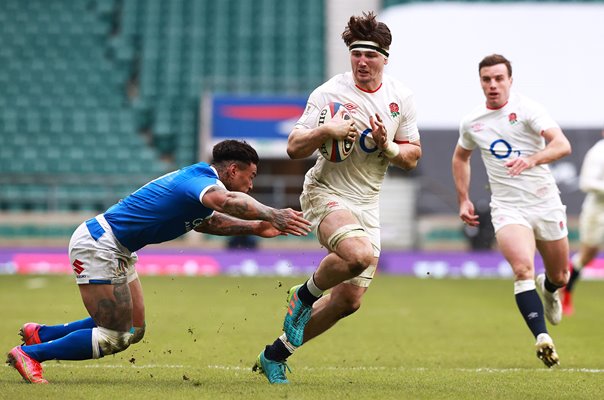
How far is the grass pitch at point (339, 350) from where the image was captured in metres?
7.65

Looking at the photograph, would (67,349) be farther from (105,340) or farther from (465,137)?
(465,137)

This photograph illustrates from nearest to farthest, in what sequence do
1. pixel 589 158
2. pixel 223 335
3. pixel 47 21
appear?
1. pixel 223 335
2. pixel 589 158
3. pixel 47 21

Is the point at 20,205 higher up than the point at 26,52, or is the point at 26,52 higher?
the point at 26,52

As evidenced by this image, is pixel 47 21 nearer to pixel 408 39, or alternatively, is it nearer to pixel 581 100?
pixel 408 39

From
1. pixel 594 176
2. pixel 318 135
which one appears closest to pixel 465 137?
pixel 318 135

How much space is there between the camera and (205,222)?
26.5 feet

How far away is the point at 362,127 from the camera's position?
816 centimetres

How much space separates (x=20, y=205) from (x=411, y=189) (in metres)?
9.05

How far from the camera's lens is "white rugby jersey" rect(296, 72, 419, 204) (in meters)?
8.18

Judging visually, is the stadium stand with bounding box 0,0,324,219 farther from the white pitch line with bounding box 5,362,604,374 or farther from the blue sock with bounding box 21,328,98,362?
the blue sock with bounding box 21,328,98,362

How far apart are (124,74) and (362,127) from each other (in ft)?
78.4

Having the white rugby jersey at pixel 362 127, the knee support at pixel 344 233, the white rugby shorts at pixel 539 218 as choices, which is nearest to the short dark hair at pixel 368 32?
the white rugby jersey at pixel 362 127

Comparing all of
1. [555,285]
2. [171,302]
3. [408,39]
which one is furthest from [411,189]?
[555,285]

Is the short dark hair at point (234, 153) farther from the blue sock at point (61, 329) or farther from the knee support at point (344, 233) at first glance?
the blue sock at point (61, 329)
